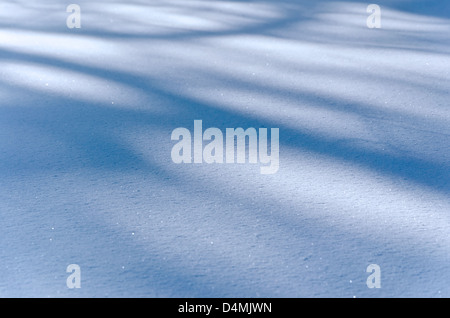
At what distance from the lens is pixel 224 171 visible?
2330mm

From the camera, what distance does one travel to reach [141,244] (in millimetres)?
1811

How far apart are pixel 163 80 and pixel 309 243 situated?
1.85m

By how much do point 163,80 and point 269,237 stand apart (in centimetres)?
179

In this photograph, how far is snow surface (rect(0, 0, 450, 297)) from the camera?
1.69 metres

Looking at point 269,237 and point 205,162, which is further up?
point 205,162

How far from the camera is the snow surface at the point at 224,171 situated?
66.5 inches

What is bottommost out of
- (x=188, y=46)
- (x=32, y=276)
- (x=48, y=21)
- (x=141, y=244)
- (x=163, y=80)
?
(x=32, y=276)

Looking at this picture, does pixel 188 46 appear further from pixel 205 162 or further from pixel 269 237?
pixel 269 237
